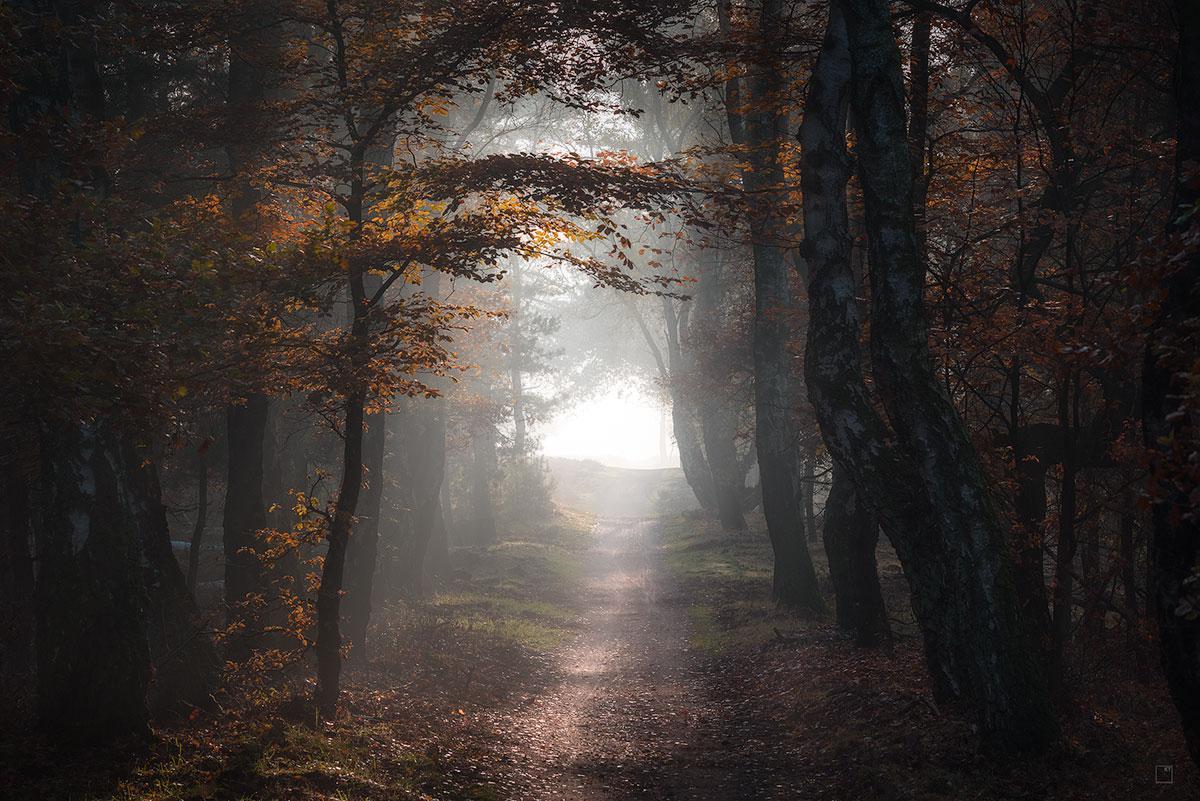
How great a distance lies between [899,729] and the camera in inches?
331

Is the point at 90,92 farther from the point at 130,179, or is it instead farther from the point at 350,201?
the point at 350,201

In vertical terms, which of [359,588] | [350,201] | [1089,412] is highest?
[350,201]

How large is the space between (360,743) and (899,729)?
563 centimetres

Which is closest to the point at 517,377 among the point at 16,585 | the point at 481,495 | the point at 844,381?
the point at 481,495

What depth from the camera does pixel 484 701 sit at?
1175 cm

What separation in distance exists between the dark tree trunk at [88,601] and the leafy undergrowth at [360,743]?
0.40 meters

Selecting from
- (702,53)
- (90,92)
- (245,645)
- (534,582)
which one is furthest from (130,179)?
(534,582)

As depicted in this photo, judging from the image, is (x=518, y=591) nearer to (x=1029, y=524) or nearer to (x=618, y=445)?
(x=1029, y=524)

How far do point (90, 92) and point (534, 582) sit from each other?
1591 centimetres

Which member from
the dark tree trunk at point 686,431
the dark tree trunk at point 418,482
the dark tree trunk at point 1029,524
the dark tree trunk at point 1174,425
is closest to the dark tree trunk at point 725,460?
the dark tree trunk at point 686,431

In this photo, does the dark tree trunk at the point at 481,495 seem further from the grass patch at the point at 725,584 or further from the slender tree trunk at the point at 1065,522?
the slender tree trunk at the point at 1065,522

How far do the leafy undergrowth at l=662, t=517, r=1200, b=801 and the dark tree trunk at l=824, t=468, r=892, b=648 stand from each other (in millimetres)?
409

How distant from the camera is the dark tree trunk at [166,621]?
9656 mm

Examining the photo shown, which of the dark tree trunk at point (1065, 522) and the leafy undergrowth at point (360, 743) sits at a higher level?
the dark tree trunk at point (1065, 522)
